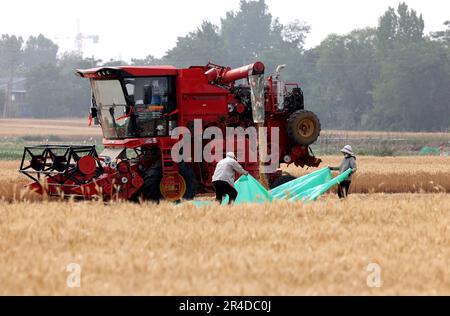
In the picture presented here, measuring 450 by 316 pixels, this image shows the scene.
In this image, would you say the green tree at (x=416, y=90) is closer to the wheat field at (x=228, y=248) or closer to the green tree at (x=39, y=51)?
the wheat field at (x=228, y=248)

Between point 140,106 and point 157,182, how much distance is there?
5.64 feet

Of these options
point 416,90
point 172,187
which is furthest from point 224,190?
point 416,90

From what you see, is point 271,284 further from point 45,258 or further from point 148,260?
point 45,258

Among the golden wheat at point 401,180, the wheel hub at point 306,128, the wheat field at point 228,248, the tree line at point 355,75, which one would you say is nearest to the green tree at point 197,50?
the tree line at point 355,75

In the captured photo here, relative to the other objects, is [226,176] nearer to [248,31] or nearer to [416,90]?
[416,90]

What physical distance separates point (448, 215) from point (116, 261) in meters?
6.02

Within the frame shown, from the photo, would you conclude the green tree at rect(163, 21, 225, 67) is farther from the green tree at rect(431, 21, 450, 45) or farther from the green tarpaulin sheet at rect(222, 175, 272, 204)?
the green tarpaulin sheet at rect(222, 175, 272, 204)

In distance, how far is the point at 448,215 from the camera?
1453cm

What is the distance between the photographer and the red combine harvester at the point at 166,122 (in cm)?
1978

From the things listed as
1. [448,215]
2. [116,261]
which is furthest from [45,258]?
[448,215]

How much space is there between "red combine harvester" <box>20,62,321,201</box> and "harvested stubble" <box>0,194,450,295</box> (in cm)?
436

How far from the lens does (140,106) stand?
20.6m
